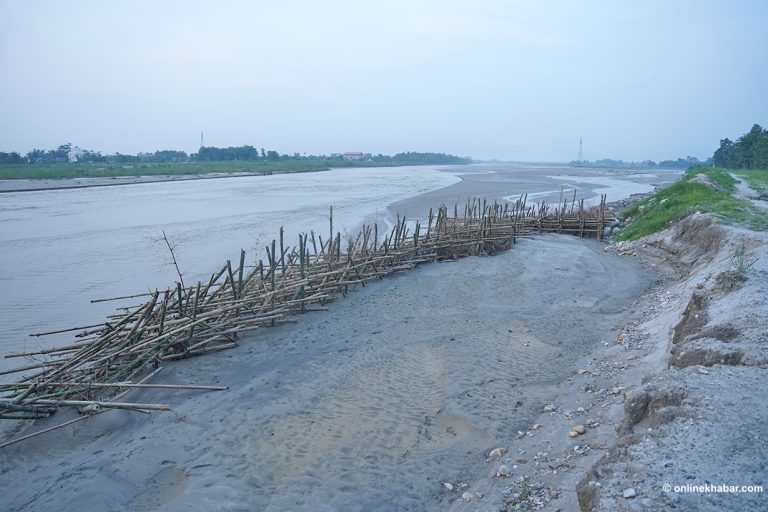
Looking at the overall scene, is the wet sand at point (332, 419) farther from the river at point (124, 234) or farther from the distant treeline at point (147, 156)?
the distant treeline at point (147, 156)

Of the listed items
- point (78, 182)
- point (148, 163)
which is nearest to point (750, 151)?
point (78, 182)

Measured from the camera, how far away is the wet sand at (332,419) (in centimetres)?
426

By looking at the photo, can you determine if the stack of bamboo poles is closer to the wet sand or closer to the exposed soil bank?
the wet sand

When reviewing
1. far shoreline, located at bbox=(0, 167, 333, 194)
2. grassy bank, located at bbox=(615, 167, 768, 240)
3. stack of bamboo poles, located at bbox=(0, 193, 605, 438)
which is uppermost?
far shoreline, located at bbox=(0, 167, 333, 194)

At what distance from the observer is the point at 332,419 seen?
534cm

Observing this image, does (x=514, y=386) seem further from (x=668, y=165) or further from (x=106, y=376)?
(x=668, y=165)

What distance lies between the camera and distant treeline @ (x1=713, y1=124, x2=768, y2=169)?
3659 centimetres

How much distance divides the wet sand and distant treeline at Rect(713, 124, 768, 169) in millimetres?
37730

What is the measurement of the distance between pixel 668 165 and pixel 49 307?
134833 millimetres

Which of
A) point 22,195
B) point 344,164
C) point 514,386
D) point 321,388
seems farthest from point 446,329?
point 344,164

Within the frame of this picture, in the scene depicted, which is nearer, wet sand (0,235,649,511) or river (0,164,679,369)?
wet sand (0,235,649,511)

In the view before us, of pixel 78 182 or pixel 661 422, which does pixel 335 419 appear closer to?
pixel 661 422

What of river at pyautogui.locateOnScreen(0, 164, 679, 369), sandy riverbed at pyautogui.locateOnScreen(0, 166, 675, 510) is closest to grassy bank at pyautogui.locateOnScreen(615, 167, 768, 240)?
sandy riverbed at pyautogui.locateOnScreen(0, 166, 675, 510)

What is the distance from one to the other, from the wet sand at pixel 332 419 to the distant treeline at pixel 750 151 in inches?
1485
